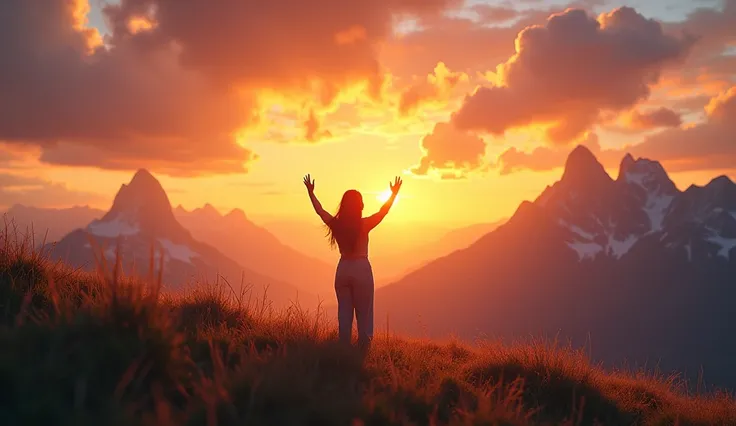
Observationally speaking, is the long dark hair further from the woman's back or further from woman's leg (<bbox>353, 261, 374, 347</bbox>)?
woman's leg (<bbox>353, 261, 374, 347</bbox>)

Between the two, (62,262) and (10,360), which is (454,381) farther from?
(62,262)

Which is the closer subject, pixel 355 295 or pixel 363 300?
pixel 363 300

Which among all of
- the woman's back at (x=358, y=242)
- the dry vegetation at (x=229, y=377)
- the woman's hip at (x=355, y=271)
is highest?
the woman's back at (x=358, y=242)

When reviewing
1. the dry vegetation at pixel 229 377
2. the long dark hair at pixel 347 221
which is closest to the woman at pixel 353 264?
the long dark hair at pixel 347 221

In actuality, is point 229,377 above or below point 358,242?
below

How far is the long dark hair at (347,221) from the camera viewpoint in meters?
11.1

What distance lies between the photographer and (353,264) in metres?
11.1

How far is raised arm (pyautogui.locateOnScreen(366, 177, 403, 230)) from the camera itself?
1125cm

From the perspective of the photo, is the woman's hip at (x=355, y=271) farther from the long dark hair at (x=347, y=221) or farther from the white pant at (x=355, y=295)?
the long dark hair at (x=347, y=221)

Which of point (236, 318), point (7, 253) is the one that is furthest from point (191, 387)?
point (7, 253)

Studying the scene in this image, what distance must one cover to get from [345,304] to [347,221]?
1.63 m

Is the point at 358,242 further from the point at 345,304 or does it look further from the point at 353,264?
the point at 345,304

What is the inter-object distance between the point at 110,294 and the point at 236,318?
16.6 feet

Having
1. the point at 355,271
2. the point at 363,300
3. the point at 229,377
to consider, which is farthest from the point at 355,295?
the point at 229,377
